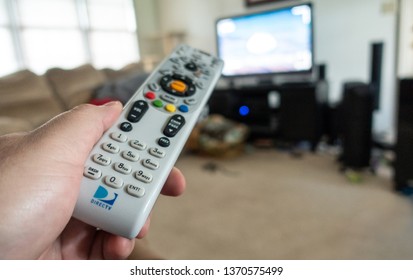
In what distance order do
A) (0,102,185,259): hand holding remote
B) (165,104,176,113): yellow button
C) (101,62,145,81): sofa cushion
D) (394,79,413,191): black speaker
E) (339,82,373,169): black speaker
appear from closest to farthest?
(0,102,185,259): hand holding remote → (165,104,176,113): yellow button → (394,79,413,191): black speaker → (339,82,373,169): black speaker → (101,62,145,81): sofa cushion

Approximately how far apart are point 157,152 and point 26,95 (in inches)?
46.0

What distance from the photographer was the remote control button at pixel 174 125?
1.01ft

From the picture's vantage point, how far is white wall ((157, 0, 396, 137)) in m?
1.34

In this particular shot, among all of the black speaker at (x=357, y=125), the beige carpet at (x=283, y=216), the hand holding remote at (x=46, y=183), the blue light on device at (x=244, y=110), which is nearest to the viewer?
the hand holding remote at (x=46, y=183)

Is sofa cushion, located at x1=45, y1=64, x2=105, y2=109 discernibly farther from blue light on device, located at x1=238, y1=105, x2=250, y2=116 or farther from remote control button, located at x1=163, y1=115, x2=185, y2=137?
remote control button, located at x1=163, y1=115, x2=185, y2=137

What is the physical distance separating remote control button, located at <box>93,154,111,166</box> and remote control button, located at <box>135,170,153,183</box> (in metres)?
0.03

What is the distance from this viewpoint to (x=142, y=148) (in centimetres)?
29

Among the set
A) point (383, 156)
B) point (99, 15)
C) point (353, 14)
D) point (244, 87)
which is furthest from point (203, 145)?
point (99, 15)

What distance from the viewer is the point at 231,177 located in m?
1.12

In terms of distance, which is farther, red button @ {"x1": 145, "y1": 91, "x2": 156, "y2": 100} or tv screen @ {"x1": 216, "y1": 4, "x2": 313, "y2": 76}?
tv screen @ {"x1": 216, "y1": 4, "x2": 313, "y2": 76}

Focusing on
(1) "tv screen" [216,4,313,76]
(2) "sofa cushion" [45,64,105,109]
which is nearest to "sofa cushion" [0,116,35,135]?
(2) "sofa cushion" [45,64,105,109]

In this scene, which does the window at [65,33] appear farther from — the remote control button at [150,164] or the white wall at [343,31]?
the remote control button at [150,164]

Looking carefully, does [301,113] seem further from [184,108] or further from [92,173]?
[92,173]

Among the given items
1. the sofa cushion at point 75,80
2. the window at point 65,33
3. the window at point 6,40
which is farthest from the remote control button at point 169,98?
the window at point 6,40
